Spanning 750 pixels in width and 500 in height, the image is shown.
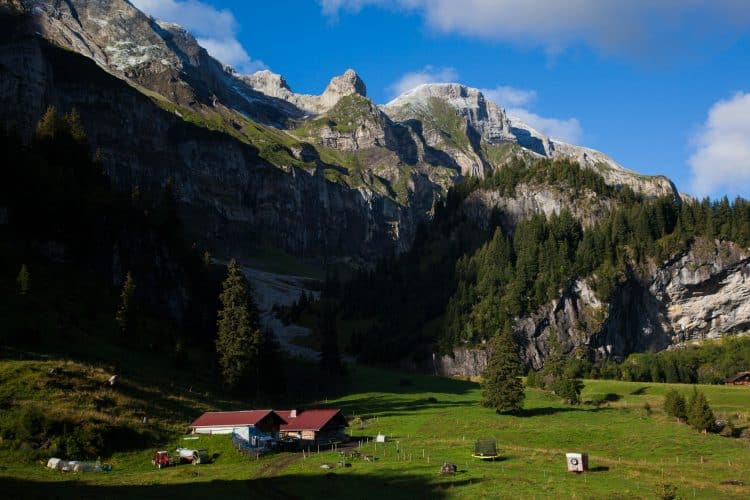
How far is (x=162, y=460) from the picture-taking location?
5622 cm

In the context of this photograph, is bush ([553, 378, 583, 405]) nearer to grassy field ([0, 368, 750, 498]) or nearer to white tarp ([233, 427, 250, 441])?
grassy field ([0, 368, 750, 498])

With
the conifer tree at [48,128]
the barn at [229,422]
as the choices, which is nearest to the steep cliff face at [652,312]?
the conifer tree at [48,128]

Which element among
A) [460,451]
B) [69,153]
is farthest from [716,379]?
[69,153]

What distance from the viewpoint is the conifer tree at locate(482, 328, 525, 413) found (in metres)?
95.1

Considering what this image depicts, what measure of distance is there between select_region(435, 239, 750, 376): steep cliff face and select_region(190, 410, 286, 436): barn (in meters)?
102

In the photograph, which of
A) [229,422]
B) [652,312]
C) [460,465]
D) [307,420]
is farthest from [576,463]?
[652,312]

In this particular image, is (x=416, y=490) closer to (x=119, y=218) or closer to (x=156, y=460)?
(x=156, y=460)

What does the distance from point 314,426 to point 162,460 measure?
A: 19.5 meters

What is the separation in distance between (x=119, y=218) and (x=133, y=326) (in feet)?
126

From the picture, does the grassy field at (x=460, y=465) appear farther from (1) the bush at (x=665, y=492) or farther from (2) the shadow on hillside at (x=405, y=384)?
(2) the shadow on hillside at (x=405, y=384)

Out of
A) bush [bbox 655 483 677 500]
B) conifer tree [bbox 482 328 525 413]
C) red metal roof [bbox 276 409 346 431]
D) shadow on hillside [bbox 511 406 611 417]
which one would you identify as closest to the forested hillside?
shadow on hillside [bbox 511 406 611 417]

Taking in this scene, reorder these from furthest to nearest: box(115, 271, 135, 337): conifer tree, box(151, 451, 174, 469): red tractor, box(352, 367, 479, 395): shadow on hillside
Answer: box(352, 367, 479, 395): shadow on hillside < box(115, 271, 135, 337): conifer tree < box(151, 451, 174, 469): red tractor

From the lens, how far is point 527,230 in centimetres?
19912

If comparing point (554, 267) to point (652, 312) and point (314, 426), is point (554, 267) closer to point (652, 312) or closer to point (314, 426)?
point (652, 312)
